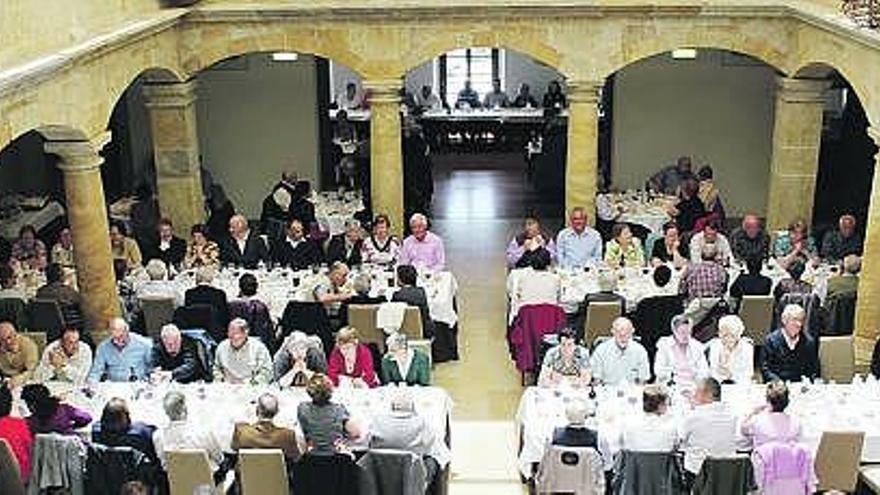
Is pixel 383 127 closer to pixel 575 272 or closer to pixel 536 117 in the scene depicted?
pixel 575 272

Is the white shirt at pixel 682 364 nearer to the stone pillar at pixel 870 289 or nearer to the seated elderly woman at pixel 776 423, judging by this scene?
the seated elderly woman at pixel 776 423

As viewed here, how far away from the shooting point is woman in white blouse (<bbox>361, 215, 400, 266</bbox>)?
12641mm

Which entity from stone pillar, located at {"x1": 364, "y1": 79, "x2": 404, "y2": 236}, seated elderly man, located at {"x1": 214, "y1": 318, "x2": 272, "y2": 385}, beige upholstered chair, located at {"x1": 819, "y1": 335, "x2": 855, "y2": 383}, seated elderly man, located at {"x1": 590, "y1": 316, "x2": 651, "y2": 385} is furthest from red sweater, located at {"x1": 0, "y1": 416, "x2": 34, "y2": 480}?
stone pillar, located at {"x1": 364, "y1": 79, "x2": 404, "y2": 236}

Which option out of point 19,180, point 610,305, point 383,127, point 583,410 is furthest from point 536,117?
point 583,410

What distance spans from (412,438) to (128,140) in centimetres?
1021

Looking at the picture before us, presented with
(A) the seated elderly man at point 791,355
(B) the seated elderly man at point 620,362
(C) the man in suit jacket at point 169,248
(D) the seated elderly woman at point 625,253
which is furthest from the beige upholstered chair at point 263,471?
(D) the seated elderly woman at point 625,253

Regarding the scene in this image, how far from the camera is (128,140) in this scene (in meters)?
17.3

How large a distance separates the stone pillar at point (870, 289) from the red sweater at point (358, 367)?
4.61 m

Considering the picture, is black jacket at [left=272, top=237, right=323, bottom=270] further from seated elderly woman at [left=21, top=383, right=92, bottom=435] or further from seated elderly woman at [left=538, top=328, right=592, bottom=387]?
seated elderly woman at [left=21, top=383, right=92, bottom=435]

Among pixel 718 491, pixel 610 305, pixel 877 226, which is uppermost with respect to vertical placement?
pixel 877 226

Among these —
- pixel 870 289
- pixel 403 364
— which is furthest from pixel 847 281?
pixel 403 364

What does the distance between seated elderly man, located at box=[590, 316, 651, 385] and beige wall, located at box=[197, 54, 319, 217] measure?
8.48 metres

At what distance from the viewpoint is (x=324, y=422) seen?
863 cm

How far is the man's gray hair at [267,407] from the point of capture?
849cm
